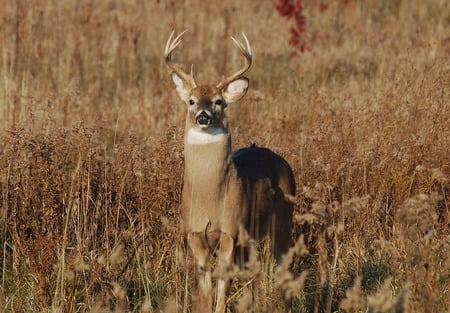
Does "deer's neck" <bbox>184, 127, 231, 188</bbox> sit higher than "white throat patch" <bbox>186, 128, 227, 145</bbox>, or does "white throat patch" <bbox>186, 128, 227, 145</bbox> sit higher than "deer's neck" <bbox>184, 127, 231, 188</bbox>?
"white throat patch" <bbox>186, 128, 227, 145</bbox>

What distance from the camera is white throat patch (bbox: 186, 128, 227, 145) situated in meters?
4.75

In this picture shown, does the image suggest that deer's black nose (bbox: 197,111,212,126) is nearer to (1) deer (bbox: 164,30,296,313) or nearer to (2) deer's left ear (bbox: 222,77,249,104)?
(1) deer (bbox: 164,30,296,313)

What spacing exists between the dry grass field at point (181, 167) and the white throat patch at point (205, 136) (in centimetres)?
40

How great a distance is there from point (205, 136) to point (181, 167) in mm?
987

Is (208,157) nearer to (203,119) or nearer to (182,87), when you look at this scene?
(203,119)

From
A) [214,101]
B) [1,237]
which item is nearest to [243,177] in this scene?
[214,101]

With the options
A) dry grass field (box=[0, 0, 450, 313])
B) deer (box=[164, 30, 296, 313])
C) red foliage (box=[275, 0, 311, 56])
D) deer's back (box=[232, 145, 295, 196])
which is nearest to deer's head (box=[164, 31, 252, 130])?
deer (box=[164, 30, 296, 313])

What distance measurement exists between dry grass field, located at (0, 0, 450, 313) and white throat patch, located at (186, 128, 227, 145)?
1.32 feet

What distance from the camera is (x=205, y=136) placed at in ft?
15.6

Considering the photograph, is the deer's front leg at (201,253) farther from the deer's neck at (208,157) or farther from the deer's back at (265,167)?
the deer's back at (265,167)

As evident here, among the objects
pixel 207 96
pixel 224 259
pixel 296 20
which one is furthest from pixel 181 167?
pixel 296 20

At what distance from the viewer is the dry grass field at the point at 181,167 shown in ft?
14.0

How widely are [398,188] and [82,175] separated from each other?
2.10m

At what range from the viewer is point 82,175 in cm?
538
